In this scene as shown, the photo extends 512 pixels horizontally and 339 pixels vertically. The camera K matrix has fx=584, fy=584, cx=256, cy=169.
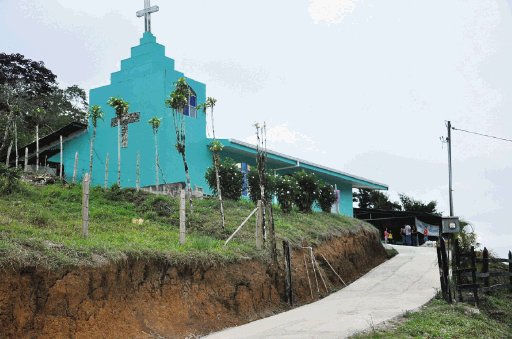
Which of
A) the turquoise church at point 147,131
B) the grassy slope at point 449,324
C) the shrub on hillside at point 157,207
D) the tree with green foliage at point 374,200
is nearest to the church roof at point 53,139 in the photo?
the turquoise church at point 147,131

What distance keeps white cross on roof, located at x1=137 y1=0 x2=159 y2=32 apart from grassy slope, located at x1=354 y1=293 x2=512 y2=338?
1989 cm

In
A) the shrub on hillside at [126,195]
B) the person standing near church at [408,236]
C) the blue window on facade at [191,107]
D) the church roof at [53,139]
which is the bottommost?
the person standing near church at [408,236]

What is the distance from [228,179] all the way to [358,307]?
10.9 metres

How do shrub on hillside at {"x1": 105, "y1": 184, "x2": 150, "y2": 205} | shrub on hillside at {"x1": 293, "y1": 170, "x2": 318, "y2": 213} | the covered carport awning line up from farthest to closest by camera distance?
the covered carport awning, shrub on hillside at {"x1": 293, "y1": 170, "x2": 318, "y2": 213}, shrub on hillside at {"x1": 105, "y1": 184, "x2": 150, "y2": 205}

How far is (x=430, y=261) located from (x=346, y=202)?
1252 cm

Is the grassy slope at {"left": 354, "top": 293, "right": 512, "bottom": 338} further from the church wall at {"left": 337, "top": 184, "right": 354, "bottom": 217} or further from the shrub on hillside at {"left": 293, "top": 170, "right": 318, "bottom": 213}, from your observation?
the church wall at {"left": 337, "top": 184, "right": 354, "bottom": 217}

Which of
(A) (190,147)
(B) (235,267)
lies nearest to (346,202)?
(A) (190,147)

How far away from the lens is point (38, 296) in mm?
9930

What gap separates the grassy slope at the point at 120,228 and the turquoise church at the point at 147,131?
11.8ft

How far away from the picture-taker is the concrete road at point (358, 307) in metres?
12.2

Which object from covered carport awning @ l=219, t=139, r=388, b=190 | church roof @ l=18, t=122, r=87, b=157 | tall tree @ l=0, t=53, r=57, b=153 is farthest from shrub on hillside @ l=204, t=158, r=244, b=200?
tall tree @ l=0, t=53, r=57, b=153

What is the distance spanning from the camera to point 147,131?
2753cm

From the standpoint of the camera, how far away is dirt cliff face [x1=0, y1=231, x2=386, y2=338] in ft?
31.9

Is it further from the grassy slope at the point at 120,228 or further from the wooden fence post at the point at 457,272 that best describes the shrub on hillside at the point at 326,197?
the wooden fence post at the point at 457,272
